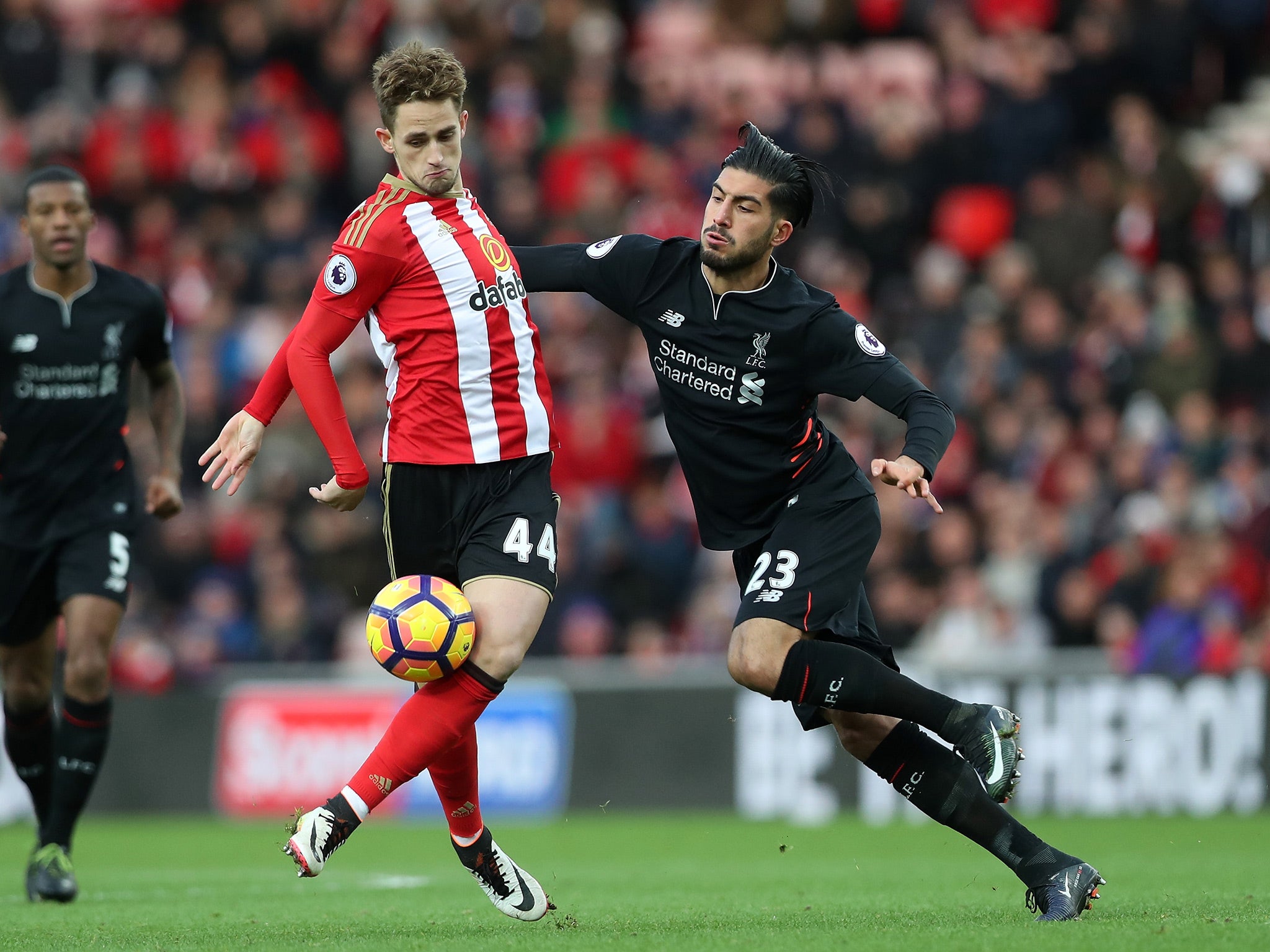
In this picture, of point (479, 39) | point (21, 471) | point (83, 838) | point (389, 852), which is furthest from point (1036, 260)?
point (21, 471)

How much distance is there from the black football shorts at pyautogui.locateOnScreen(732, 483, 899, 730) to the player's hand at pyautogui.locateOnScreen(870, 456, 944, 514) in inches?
18.4

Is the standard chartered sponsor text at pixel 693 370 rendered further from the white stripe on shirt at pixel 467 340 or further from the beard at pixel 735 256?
the white stripe on shirt at pixel 467 340

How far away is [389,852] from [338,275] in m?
5.92

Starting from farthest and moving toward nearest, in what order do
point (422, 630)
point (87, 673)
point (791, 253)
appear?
point (791, 253) → point (87, 673) → point (422, 630)

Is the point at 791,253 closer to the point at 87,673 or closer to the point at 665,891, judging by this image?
the point at 665,891

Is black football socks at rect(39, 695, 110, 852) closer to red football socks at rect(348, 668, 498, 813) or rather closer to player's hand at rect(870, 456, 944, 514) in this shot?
red football socks at rect(348, 668, 498, 813)

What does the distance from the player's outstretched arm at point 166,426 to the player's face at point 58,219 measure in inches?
28.0

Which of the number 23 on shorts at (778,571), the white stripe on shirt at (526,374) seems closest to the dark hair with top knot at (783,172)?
the white stripe on shirt at (526,374)

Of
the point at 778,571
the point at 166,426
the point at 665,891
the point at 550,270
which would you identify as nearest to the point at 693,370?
the point at 550,270

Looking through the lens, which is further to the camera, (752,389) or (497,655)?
(752,389)

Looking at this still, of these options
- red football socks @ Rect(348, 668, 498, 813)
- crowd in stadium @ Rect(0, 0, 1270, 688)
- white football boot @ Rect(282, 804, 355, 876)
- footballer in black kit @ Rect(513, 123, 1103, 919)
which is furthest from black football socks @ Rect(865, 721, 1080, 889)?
crowd in stadium @ Rect(0, 0, 1270, 688)

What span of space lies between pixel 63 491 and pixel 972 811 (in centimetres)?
436

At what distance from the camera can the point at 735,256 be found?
21.5 ft

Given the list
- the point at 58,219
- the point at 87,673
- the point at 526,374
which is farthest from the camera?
the point at 58,219
